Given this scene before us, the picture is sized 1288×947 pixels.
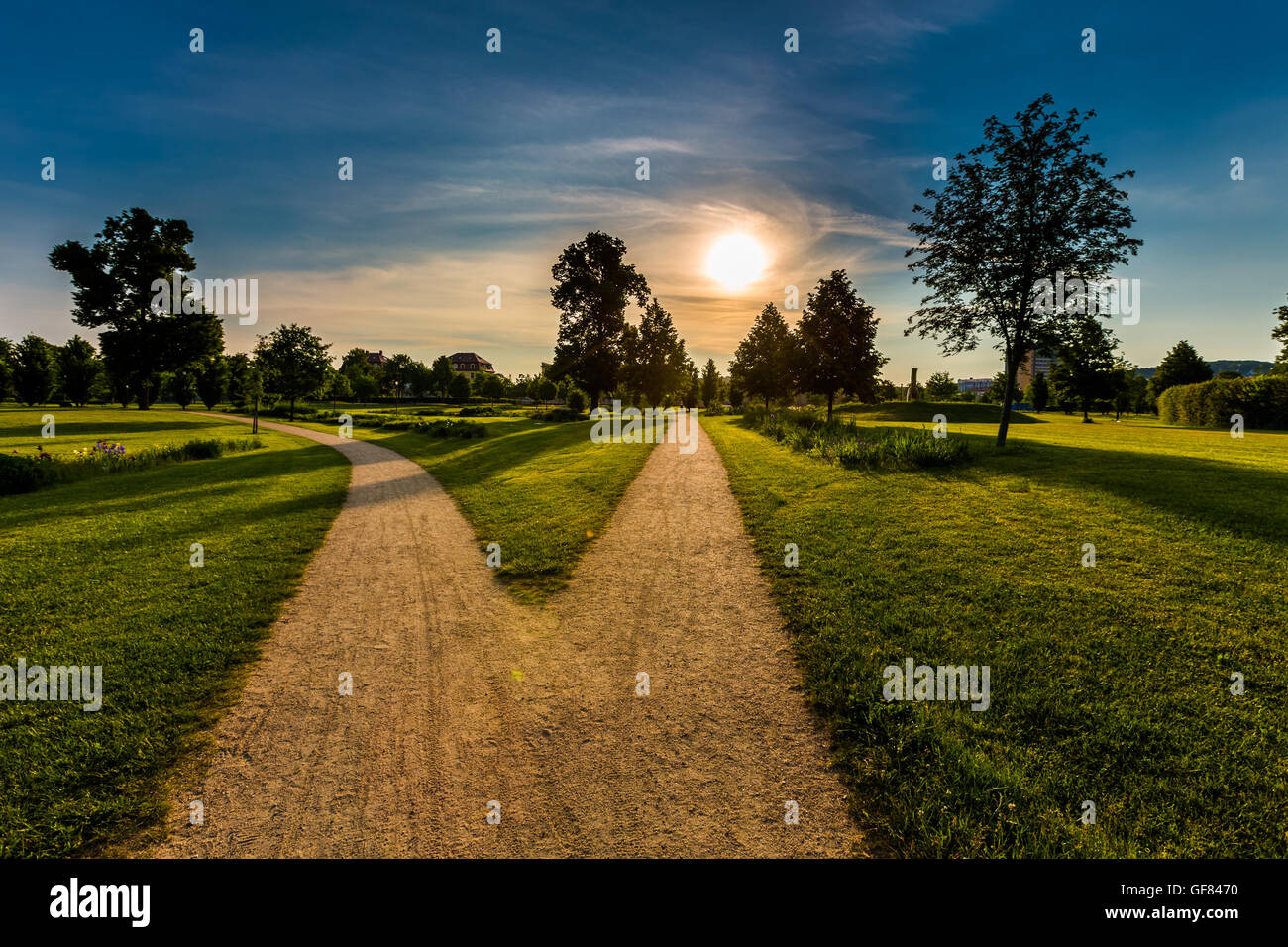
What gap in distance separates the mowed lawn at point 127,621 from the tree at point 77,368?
76793mm

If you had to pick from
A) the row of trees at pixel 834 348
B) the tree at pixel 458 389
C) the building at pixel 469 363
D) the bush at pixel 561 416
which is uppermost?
the building at pixel 469 363

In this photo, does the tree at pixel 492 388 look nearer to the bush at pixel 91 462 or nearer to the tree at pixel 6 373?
the tree at pixel 6 373

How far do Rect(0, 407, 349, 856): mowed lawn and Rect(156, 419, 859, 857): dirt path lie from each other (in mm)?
434

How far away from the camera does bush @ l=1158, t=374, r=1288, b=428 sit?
29859mm

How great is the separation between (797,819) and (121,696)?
6.19 meters

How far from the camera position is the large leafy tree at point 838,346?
1152 inches

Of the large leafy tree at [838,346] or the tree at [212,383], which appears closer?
the large leafy tree at [838,346]

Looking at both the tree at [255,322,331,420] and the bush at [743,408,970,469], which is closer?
the bush at [743,408,970,469]

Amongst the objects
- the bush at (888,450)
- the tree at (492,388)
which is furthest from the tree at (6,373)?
the bush at (888,450)

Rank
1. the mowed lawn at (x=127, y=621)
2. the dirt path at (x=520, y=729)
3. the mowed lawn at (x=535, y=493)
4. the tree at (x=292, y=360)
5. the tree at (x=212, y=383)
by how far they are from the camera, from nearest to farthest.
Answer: the dirt path at (x=520, y=729)
the mowed lawn at (x=127, y=621)
the mowed lawn at (x=535, y=493)
the tree at (x=292, y=360)
the tree at (x=212, y=383)

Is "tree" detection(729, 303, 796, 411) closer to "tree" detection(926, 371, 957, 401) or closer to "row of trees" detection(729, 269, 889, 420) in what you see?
"row of trees" detection(729, 269, 889, 420)

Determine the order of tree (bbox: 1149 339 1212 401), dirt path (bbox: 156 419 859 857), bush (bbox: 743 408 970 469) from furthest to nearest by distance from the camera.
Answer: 1. tree (bbox: 1149 339 1212 401)
2. bush (bbox: 743 408 970 469)
3. dirt path (bbox: 156 419 859 857)

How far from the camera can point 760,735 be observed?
13.6ft

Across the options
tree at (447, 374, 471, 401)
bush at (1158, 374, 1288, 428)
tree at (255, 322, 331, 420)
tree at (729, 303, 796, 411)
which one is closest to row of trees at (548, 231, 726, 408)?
tree at (729, 303, 796, 411)
